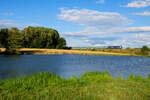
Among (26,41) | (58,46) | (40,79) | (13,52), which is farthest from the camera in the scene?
(58,46)

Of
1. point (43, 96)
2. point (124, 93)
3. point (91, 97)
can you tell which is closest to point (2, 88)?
point (43, 96)

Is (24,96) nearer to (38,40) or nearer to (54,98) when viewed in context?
(54,98)

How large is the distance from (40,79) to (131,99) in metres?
4.73

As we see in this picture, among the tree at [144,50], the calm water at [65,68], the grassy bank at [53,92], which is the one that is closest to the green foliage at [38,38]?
the tree at [144,50]

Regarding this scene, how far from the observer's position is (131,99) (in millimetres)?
6121

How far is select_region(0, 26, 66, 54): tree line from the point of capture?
51719 millimetres

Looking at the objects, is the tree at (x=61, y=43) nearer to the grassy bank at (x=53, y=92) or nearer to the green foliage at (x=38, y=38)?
the green foliage at (x=38, y=38)

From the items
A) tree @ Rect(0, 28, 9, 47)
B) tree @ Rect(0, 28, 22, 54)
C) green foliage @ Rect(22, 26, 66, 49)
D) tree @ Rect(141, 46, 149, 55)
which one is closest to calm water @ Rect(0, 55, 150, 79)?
tree @ Rect(0, 28, 22, 54)

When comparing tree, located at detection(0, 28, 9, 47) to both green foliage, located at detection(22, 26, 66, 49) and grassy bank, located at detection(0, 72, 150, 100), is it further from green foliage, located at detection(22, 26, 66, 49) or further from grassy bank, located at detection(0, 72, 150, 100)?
grassy bank, located at detection(0, 72, 150, 100)

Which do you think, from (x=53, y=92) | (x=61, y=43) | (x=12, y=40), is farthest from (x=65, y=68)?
(x=61, y=43)

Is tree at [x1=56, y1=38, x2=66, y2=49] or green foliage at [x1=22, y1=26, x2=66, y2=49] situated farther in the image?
tree at [x1=56, y1=38, x2=66, y2=49]

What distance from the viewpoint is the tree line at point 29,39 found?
5172 centimetres

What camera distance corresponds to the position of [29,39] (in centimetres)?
7569

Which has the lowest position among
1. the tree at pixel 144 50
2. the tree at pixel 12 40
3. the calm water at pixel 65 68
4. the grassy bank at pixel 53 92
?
the calm water at pixel 65 68
